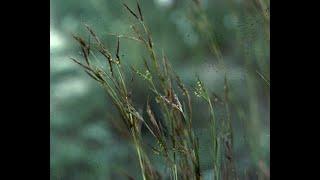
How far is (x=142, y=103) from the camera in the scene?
2.10 meters

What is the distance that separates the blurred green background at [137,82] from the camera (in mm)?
2090

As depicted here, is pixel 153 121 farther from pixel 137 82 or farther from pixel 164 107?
pixel 137 82

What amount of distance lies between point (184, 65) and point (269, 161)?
0.42 metres

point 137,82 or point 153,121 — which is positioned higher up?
point 137,82

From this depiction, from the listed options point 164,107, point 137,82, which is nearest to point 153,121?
point 164,107

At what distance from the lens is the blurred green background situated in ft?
6.86

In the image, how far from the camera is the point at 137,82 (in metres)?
2.11
